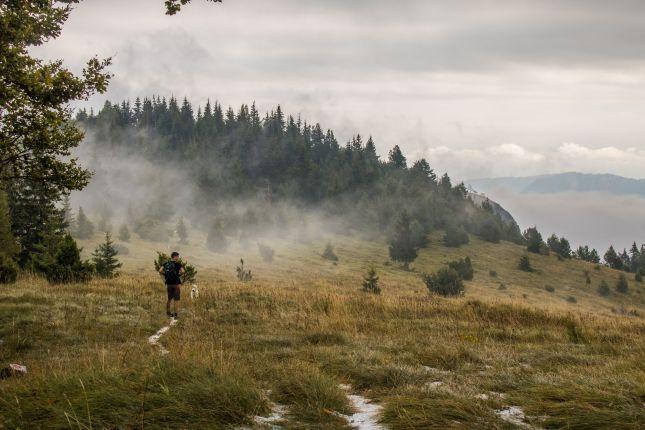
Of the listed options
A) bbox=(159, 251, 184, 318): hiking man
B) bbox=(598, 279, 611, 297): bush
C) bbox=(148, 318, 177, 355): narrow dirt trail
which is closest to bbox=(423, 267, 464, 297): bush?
bbox=(159, 251, 184, 318): hiking man

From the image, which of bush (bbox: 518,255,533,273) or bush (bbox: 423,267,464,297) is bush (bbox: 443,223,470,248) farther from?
bush (bbox: 423,267,464,297)

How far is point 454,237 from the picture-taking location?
98312 millimetres

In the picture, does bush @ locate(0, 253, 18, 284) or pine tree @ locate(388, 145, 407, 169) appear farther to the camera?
pine tree @ locate(388, 145, 407, 169)

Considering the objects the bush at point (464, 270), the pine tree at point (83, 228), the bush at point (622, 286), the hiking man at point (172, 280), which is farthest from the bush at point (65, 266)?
the bush at point (622, 286)

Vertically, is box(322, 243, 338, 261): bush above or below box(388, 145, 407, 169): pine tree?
below

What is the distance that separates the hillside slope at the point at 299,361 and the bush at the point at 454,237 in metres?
83.6

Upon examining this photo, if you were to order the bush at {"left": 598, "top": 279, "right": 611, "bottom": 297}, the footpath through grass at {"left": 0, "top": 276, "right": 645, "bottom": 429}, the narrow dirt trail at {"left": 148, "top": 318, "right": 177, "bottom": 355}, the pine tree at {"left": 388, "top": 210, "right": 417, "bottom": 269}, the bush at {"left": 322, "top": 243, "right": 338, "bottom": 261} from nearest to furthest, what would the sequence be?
the footpath through grass at {"left": 0, "top": 276, "right": 645, "bottom": 429}
the narrow dirt trail at {"left": 148, "top": 318, "right": 177, "bottom": 355}
the bush at {"left": 598, "top": 279, "right": 611, "bottom": 297}
the pine tree at {"left": 388, "top": 210, "right": 417, "bottom": 269}
the bush at {"left": 322, "top": 243, "right": 338, "bottom": 261}

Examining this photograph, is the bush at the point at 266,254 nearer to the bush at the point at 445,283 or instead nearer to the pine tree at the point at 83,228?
the pine tree at the point at 83,228

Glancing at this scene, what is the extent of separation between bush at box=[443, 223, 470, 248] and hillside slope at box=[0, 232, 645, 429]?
3293 inches

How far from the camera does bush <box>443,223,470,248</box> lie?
98.3 m

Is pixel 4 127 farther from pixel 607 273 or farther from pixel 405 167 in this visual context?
pixel 405 167

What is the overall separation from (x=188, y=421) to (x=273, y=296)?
13.2 meters

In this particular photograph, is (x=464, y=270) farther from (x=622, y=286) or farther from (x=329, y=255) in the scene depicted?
(x=622, y=286)

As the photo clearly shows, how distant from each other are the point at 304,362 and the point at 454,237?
94.7 m
